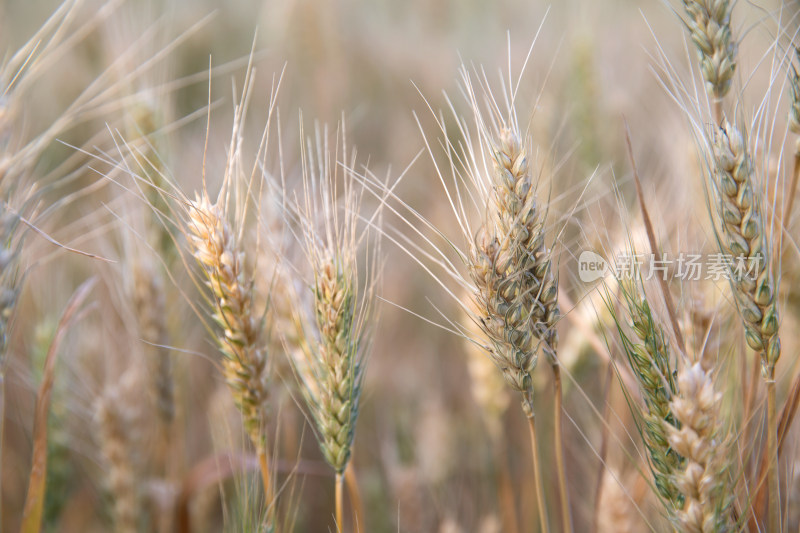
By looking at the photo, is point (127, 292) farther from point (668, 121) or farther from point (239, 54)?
point (239, 54)

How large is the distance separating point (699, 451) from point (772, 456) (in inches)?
6.9

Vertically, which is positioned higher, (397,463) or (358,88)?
(358,88)

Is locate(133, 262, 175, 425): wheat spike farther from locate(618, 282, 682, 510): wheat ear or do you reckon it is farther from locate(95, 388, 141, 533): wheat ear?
locate(618, 282, 682, 510): wheat ear

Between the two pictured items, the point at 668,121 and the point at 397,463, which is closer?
the point at 397,463

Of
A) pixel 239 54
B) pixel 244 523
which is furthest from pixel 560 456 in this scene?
pixel 239 54

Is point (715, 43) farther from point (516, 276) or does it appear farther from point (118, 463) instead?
point (118, 463)

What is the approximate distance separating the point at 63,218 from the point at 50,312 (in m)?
1.36

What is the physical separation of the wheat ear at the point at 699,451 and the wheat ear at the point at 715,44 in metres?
0.51

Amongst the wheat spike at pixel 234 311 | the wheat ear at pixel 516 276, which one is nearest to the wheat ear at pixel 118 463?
the wheat spike at pixel 234 311

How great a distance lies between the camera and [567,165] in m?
2.49

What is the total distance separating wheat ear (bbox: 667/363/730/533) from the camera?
2.67ft

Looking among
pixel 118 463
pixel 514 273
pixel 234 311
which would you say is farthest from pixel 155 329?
pixel 514 273

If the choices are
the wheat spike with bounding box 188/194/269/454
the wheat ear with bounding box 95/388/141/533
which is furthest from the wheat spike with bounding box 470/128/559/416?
the wheat ear with bounding box 95/388/141/533

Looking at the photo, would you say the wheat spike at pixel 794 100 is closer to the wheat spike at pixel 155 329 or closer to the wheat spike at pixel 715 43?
the wheat spike at pixel 715 43
